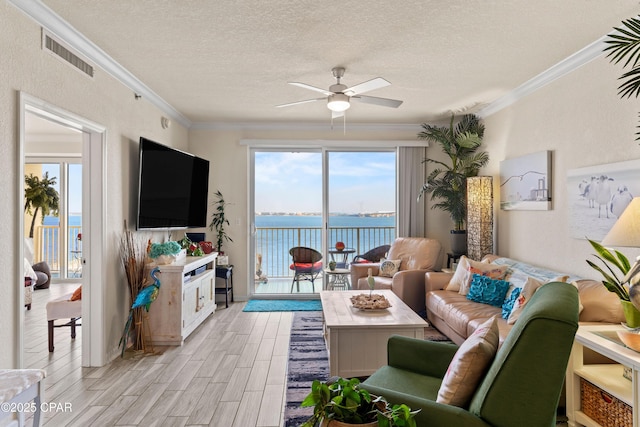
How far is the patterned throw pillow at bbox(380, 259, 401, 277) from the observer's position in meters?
5.09

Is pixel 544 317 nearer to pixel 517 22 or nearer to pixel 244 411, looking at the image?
pixel 244 411

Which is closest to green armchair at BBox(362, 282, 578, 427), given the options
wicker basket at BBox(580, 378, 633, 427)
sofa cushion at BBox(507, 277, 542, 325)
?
wicker basket at BBox(580, 378, 633, 427)

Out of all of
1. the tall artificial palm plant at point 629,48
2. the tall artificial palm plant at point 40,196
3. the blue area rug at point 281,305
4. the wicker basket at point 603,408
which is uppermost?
the tall artificial palm plant at point 629,48

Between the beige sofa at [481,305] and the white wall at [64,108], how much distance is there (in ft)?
10.3

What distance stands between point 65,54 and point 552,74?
408 cm

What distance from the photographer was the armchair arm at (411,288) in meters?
4.62

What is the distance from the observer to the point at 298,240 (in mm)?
6867

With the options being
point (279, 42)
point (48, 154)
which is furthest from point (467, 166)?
point (48, 154)

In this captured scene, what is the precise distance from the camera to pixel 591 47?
120 inches

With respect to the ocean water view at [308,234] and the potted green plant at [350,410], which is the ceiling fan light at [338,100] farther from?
the ocean water view at [308,234]

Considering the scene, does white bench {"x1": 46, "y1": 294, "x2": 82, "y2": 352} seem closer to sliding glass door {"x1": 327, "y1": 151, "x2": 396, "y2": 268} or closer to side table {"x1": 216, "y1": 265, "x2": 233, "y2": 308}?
side table {"x1": 216, "y1": 265, "x2": 233, "y2": 308}

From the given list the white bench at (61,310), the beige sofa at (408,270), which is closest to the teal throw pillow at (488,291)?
the beige sofa at (408,270)

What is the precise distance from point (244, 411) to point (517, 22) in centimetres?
325

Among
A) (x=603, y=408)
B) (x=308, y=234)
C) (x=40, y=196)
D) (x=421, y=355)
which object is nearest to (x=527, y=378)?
(x=421, y=355)
